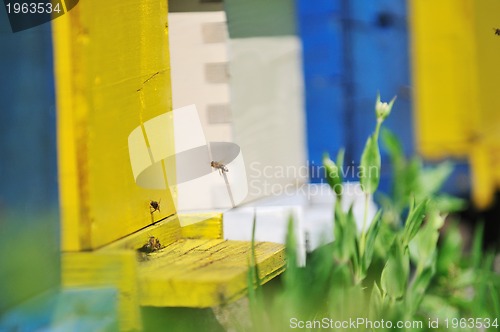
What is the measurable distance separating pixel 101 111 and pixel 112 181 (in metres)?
0.17

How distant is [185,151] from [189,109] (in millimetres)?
122

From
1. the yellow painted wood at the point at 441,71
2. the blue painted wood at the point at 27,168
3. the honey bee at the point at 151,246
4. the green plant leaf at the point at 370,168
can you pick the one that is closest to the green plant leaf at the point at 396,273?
the green plant leaf at the point at 370,168

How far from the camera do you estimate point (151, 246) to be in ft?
5.84

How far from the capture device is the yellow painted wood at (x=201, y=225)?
78.3 inches

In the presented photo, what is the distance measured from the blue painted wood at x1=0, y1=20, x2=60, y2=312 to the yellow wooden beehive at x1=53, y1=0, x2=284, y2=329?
0.03 m

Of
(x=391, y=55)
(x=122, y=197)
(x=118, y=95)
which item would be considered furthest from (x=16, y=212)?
(x=391, y=55)

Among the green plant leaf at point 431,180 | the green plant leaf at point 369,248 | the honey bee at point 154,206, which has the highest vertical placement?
the honey bee at point 154,206

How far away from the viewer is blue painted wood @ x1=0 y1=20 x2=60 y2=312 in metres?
1.54

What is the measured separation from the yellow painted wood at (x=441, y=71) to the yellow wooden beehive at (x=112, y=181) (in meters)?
1.44

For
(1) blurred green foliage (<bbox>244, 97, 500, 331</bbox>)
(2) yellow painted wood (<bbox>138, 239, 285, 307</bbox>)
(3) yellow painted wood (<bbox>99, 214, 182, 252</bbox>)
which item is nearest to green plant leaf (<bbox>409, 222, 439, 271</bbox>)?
(1) blurred green foliage (<bbox>244, 97, 500, 331</bbox>)

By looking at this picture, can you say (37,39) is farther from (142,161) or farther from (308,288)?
(308,288)

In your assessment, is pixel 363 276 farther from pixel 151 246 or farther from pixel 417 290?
pixel 151 246

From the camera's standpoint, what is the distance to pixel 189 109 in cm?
196

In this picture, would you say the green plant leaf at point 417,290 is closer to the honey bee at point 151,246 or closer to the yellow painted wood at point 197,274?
the yellow painted wood at point 197,274
